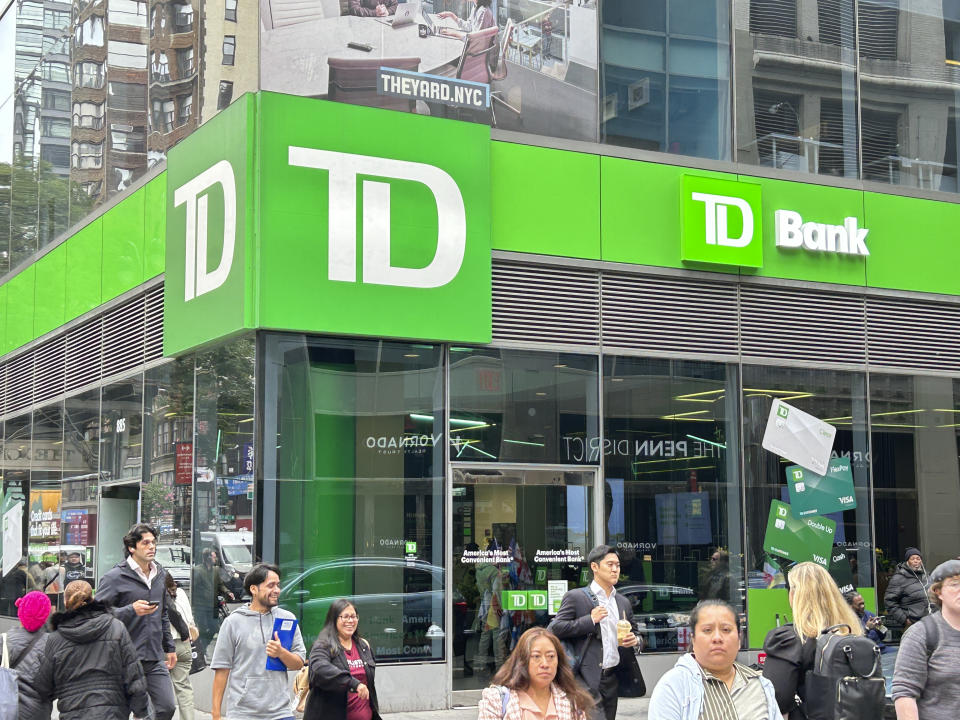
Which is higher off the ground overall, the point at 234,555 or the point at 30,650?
the point at 234,555

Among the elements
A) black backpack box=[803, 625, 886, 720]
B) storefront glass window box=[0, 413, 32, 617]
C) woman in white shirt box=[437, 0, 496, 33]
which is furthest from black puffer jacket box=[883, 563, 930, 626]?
storefront glass window box=[0, 413, 32, 617]

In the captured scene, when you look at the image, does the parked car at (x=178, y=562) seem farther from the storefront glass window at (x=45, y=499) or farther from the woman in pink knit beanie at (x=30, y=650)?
the woman in pink knit beanie at (x=30, y=650)

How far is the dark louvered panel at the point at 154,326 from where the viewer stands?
1576 cm

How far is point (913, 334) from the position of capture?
17562 millimetres

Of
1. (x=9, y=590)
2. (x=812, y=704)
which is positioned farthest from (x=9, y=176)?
(x=812, y=704)

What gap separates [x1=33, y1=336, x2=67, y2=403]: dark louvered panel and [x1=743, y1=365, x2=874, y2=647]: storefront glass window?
33.3 ft

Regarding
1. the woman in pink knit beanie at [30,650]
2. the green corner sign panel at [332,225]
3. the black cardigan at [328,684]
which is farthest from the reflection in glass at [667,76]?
the woman in pink knit beanie at [30,650]

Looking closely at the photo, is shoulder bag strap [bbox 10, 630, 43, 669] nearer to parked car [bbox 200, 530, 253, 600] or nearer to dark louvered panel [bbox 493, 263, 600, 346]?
parked car [bbox 200, 530, 253, 600]

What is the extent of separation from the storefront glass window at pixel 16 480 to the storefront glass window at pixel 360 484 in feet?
29.1

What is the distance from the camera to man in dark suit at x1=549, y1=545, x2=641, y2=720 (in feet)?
30.9

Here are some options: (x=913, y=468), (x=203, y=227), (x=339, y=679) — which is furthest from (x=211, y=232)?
(x=913, y=468)

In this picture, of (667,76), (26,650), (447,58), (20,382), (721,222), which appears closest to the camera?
(26,650)

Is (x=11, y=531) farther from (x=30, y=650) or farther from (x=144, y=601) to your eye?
(x=30, y=650)

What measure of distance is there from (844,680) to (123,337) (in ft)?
41.0
